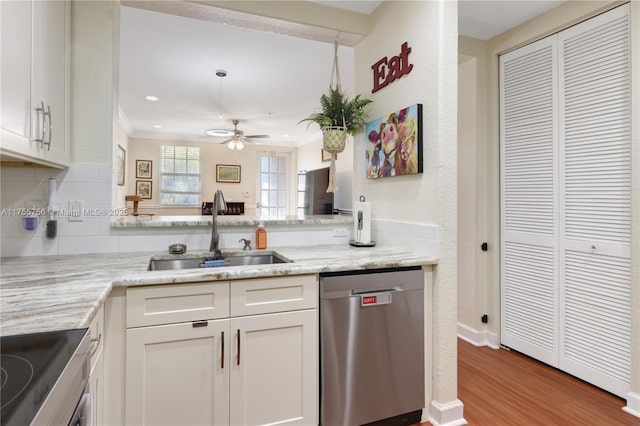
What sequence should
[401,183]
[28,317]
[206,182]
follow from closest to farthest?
1. [28,317]
2. [401,183]
3. [206,182]

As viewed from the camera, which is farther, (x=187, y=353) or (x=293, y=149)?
(x=293, y=149)

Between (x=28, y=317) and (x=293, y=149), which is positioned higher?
(x=293, y=149)

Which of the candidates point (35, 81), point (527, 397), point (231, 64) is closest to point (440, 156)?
point (527, 397)

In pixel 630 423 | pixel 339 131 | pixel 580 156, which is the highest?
pixel 339 131

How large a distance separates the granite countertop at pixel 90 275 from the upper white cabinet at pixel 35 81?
47 centimetres

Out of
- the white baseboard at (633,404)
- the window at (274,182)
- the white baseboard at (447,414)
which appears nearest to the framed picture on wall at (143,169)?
the window at (274,182)

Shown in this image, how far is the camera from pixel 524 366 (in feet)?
8.36

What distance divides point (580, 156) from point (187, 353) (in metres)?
2.62

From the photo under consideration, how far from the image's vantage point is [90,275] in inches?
56.6

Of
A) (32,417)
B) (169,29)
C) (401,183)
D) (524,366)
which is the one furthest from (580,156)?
(169,29)

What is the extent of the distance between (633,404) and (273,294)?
2135 millimetres

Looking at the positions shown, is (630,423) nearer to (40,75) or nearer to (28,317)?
(28,317)

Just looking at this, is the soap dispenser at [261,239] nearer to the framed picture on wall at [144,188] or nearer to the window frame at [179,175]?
the window frame at [179,175]

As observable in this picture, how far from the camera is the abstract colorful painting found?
1976mm
